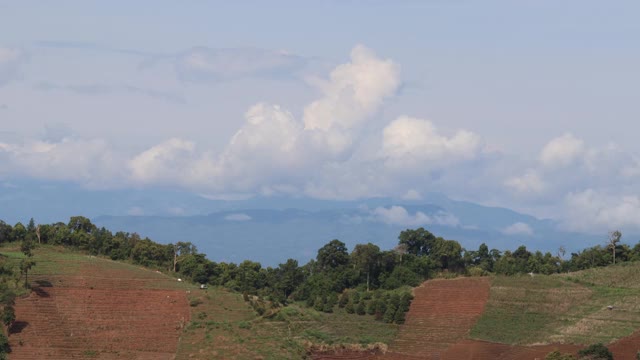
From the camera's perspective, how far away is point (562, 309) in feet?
284

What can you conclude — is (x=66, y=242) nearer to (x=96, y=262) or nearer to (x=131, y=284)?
(x=96, y=262)

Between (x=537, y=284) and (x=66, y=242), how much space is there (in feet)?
165

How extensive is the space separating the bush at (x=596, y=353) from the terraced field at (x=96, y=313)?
32.5 meters

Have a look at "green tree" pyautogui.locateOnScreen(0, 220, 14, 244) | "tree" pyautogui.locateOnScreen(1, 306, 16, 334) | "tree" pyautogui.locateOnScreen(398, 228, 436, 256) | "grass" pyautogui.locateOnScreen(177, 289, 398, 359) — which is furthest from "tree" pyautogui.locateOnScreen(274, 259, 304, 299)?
"tree" pyautogui.locateOnScreen(1, 306, 16, 334)

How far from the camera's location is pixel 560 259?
369 feet

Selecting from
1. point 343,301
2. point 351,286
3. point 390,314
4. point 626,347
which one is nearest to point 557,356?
point 626,347

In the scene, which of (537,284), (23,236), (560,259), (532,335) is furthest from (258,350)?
(560,259)

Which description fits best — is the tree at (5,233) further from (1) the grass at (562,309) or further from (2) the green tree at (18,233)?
(1) the grass at (562,309)

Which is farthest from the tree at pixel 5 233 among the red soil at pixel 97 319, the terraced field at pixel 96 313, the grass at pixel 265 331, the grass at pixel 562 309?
the grass at pixel 562 309

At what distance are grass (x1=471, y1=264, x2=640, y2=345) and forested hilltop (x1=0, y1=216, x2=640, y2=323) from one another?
10038mm

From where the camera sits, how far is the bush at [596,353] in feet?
234

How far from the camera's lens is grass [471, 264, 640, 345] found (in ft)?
265

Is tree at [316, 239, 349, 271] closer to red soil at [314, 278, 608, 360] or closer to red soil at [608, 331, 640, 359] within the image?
red soil at [314, 278, 608, 360]

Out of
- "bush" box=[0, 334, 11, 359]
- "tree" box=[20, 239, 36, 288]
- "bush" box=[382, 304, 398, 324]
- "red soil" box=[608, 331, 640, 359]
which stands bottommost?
"bush" box=[0, 334, 11, 359]
